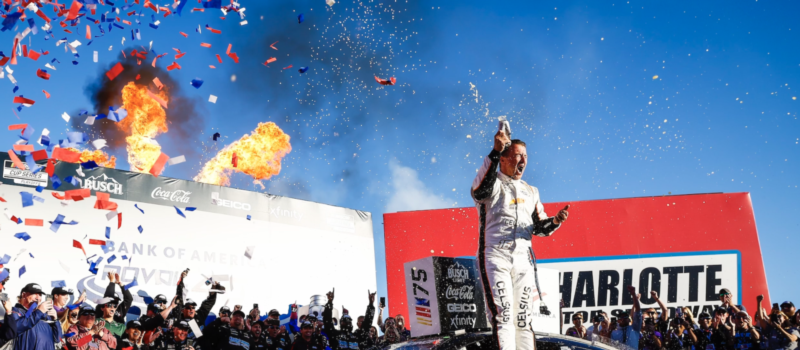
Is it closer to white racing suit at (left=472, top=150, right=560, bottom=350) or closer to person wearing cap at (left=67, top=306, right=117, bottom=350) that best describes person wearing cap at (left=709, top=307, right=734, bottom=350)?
white racing suit at (left=472, top=150, right=560, bottom=350)

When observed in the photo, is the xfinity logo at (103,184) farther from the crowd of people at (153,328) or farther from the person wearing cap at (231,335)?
the person wearing cap at (231,335)

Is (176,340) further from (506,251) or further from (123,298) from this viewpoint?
(506,251)

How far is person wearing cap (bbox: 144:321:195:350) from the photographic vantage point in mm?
8063

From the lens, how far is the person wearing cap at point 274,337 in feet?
29.6

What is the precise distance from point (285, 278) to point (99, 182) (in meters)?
4.16

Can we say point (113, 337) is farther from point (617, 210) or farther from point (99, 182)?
point (617, 210)

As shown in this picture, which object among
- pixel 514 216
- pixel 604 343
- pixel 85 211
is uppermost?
pixel 85 211

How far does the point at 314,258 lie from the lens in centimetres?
1299

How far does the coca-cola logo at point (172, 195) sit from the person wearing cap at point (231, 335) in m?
3.69

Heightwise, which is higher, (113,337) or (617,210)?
(617,210)

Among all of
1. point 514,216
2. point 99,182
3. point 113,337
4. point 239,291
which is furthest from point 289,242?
point 514,216

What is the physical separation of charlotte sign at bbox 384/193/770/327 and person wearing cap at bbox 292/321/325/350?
4616 millimetres

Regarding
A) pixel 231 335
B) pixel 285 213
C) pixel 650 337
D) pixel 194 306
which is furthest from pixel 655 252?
pixel 194 306

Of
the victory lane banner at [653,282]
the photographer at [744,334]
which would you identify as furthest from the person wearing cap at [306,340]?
the photographer at [744,334]
